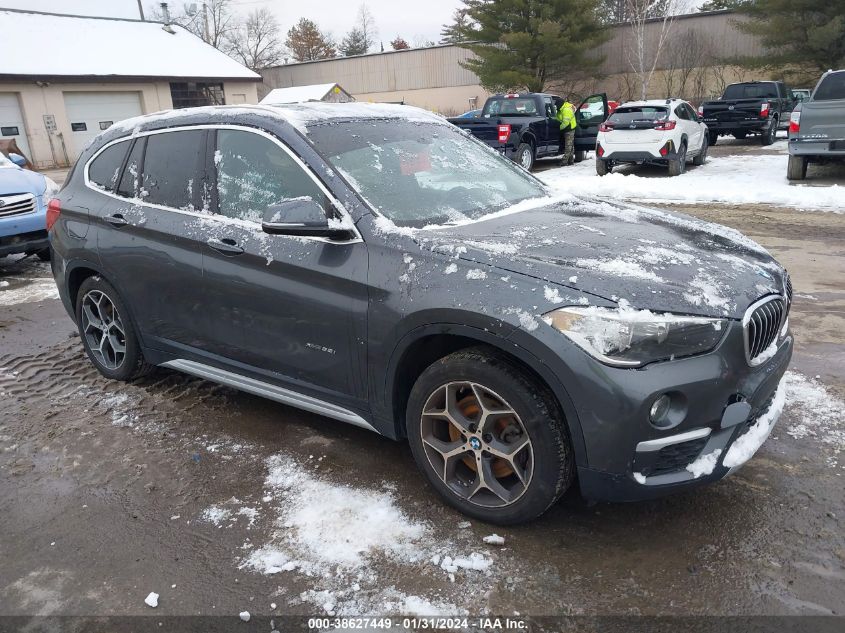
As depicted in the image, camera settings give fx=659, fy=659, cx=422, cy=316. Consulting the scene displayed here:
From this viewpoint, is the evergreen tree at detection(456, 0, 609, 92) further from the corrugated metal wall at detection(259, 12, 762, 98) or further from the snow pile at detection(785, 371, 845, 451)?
the snow pile at detection(785, 371, 845, 451)

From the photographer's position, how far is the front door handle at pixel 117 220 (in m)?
4.12

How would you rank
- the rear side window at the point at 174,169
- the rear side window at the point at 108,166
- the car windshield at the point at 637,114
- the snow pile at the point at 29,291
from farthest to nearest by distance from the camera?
the car windshield at the point at 637,114 < the snow pile at the point at 29,291 < the rear side window at the point at 108,166 < the rear side window at the point at 174,169

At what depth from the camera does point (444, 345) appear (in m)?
3.00

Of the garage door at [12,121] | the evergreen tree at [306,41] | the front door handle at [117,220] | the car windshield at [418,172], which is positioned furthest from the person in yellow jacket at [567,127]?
the evergreen tree at [306,41]

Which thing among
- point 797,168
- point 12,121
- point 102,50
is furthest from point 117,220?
point 102,50

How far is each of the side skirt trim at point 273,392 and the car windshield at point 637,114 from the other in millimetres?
12594

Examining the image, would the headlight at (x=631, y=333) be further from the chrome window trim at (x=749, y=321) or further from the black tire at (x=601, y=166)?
the black tire at (x=601, y=166)

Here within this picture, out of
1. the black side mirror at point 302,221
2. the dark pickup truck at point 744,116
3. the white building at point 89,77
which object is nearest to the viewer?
the black side mirror at point 302,221

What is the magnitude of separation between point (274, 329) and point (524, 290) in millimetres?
1409

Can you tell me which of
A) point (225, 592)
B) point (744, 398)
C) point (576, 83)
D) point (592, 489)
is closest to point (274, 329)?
point (225, 592)

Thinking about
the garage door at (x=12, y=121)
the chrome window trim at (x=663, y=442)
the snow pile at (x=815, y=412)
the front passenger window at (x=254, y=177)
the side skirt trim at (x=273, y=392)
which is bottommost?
the snow pile at (x=815, y=412)

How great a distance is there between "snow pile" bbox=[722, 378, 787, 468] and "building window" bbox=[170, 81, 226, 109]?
32940 millimetres

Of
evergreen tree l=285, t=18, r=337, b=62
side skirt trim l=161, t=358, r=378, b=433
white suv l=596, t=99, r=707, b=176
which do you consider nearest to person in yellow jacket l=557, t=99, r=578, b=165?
white suv l=596, t=99, r=707, b=176

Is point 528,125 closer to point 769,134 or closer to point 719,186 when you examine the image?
point 719,186
